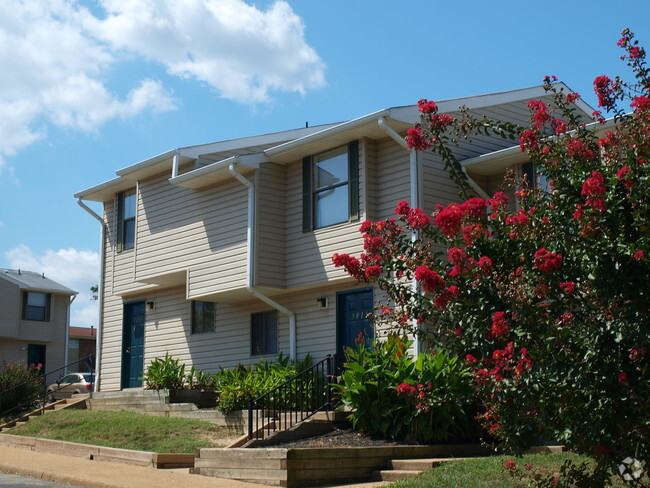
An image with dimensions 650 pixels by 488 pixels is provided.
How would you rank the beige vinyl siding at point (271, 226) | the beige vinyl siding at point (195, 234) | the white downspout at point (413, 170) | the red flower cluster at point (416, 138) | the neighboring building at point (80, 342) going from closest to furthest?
1. the red flower cluster at point (416, 138)
2. the white downspout at point (413, 170)
3. the beige vinyl siding at point (271, 226)
4. the beige vinyl siding at point (195, 234)
5. the neighboring building at point (80, 342)

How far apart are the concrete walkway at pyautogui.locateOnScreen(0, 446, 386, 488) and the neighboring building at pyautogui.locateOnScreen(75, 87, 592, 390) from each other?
480 centimetres

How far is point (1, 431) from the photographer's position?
17.4 meters

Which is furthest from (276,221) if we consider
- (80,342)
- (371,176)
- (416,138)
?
(80,342)

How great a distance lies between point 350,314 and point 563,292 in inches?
401

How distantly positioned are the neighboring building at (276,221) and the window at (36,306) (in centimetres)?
2043

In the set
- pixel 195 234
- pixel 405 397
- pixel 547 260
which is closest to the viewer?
pixel 547 260

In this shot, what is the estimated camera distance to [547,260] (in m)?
5.27

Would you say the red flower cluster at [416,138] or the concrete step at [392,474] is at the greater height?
the red flower cluster at [416,138]

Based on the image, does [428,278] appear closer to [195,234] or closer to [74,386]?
[195,234]

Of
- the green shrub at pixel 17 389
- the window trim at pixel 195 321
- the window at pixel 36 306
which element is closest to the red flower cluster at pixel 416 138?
the window trim at pixel 195 321

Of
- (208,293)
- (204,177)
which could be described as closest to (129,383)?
(208,293)

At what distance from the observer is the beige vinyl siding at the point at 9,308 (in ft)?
119

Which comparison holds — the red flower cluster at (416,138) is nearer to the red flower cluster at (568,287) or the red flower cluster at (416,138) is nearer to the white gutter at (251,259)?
the red flower cluster at (568,287)

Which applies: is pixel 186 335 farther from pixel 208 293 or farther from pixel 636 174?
pixel 636 174
